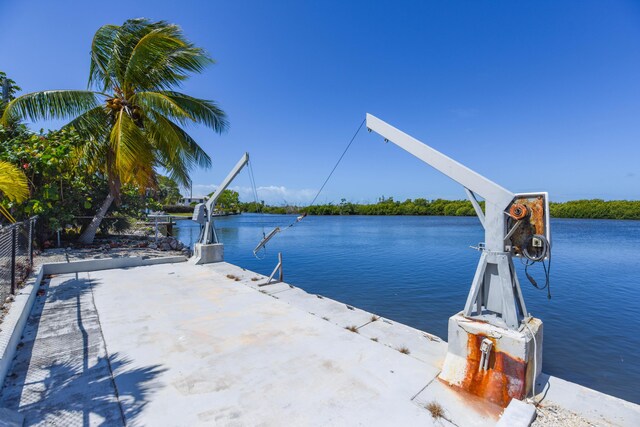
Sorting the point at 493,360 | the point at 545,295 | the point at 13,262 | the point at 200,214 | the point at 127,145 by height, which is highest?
the point at 127,145

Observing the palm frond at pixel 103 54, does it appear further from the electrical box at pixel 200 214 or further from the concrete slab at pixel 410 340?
the concrete slab at pixel 410 340

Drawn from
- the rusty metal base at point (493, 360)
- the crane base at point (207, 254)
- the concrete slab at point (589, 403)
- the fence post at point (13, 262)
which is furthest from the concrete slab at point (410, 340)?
the crane base at point (207, 254)

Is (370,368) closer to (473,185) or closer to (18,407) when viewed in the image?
(473,185)

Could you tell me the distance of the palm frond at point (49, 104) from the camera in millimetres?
8648

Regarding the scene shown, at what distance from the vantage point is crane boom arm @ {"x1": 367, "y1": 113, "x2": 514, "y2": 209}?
3.03 meters

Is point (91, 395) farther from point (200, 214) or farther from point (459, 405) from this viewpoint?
point (200, 214)

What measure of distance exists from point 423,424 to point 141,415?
2.40m

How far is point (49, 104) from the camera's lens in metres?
8.90

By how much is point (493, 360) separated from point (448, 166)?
6.62 feet

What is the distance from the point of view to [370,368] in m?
3.31

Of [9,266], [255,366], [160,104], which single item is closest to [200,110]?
[160,104]

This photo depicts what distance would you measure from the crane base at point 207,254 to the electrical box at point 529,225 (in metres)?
7.90

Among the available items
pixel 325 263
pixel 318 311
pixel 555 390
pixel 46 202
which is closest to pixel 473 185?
pixel 555 390

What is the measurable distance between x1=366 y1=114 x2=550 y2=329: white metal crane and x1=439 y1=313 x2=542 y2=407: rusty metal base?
0.59ft
